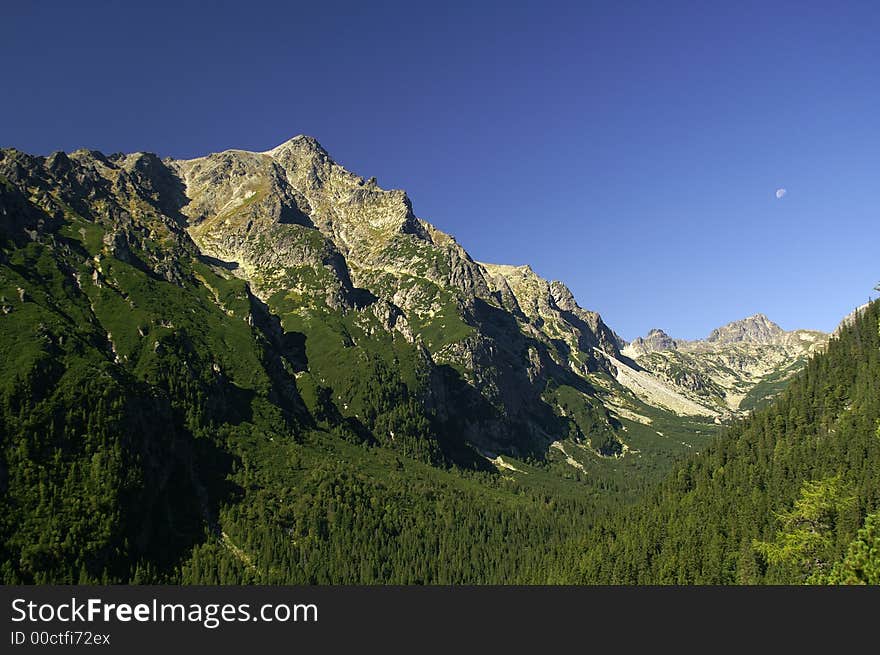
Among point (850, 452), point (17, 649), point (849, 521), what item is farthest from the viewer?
point (850, 452)

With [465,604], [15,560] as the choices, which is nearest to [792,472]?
[465,604]

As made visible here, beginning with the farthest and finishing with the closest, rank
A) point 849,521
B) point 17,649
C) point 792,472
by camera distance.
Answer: point 792,472 < point 849,521 < point 17,649

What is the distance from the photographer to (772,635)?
1970 inches

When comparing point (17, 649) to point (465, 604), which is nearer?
point (17, 649)

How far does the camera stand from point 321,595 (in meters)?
52.0

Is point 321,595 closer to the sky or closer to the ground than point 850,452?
closer to the ground

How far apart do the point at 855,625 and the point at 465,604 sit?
32351mm

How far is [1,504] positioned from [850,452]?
886 ft

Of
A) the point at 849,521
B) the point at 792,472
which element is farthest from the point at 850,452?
the point at 849,521

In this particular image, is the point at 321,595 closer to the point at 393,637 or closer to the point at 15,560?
the point at 393,637

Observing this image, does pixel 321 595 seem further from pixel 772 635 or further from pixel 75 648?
pixel 772 635

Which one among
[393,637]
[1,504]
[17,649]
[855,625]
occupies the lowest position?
[1,504]

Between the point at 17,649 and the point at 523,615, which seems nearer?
the point at 17,649

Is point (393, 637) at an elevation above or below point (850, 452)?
below
